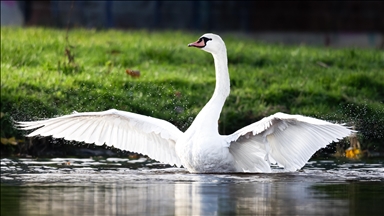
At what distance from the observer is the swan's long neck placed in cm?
969

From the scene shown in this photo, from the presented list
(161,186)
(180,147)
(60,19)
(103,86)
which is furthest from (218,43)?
(60,19)

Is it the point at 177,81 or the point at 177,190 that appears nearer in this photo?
the point at 177,190

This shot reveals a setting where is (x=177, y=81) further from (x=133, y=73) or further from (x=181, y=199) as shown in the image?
(x=181, y=199)

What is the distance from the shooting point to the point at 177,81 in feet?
43.0

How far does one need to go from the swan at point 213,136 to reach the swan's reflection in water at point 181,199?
2.08ft

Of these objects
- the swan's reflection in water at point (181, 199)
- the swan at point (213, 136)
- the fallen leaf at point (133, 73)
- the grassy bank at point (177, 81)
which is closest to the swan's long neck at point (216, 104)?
the swan at point (213, 136)

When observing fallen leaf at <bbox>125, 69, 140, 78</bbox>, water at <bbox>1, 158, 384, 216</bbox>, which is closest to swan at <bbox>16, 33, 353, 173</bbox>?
water at <bbox>1, 158, 384, 216</bbox>

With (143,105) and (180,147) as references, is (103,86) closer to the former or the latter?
(143,105)

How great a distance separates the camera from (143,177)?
9.34 metres

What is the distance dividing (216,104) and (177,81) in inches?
127

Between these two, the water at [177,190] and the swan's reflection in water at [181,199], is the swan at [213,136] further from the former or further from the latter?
the swan's reflection in water at [181,199]

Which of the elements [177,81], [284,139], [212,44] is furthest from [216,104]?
[177,81]

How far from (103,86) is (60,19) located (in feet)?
25.5

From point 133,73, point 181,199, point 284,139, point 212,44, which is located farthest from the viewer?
point 133,73
